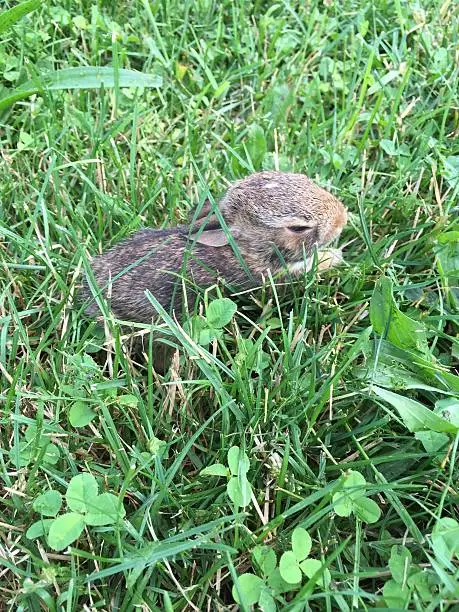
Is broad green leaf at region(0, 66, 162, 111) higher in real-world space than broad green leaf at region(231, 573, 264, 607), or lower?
higher

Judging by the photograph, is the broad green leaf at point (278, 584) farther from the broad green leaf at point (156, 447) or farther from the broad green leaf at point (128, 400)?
the broad green leaf at point (128, 400)

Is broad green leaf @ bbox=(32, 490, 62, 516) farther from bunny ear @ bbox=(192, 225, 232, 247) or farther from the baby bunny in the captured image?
bunny ear @ bbox=(192, 225, 232, 247)

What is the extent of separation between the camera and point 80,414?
259cm

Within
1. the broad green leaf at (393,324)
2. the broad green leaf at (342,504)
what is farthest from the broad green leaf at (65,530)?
the broad green leaf at (393,324)

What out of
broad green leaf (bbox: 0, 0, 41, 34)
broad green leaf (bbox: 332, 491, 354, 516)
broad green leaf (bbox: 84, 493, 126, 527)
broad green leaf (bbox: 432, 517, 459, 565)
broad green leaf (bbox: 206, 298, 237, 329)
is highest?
broad green leaf (bbox: 0, 0, 41, 34)

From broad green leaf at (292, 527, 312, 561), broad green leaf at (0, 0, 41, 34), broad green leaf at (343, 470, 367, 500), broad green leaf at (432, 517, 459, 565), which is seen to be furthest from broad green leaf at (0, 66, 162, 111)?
broad green leaf at (432, 517, 459, 565)

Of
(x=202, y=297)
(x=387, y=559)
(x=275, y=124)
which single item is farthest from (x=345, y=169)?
(x=387, y=559)

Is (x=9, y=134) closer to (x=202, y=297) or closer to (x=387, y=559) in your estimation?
(x=202, y=297)

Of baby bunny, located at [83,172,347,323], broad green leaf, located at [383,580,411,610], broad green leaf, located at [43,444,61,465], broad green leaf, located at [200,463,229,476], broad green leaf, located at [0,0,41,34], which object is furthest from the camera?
broad green leaf, located at [0,0,41,34]

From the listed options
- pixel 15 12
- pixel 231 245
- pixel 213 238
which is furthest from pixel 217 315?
pixel 15 12

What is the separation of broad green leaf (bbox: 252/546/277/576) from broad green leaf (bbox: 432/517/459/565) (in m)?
0.54

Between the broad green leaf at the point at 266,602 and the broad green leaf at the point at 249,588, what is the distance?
0.02 meters

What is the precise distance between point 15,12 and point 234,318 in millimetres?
2091

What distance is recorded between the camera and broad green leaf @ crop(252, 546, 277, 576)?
224 centimetres
